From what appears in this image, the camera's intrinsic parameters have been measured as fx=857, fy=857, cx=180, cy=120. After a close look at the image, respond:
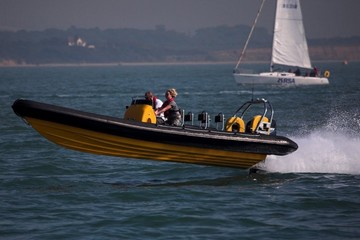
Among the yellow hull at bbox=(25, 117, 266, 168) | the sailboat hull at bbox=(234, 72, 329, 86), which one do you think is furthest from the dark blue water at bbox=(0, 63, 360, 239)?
the sailboat hull at bbox=(234, 72, 329, 86)

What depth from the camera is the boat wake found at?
1692cm

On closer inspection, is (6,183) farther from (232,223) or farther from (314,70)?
(314,70)

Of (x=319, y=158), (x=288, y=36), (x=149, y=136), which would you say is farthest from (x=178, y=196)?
(x=288, y=36)

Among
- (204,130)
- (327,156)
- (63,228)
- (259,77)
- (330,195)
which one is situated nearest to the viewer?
(63,228)

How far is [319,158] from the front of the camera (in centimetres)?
1744

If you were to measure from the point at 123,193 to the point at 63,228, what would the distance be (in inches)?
103

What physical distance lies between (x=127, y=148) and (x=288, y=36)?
46374mm

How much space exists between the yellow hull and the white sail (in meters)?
44.7

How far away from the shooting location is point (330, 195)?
14539 mm

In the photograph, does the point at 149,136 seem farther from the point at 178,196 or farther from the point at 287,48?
the point at 287,48

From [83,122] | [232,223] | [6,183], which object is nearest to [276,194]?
[232,223]

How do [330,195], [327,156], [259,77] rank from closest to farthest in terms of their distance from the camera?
[330,195]
[327,156]
[259,77]

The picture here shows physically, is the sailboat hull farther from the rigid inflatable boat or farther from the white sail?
the rigid inflatable boat

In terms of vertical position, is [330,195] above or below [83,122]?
below
